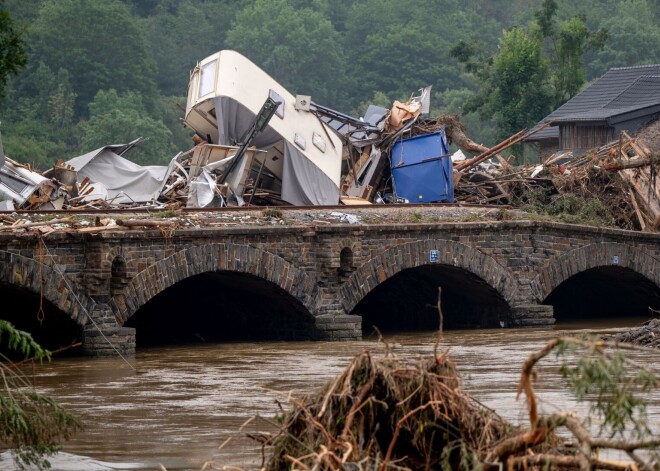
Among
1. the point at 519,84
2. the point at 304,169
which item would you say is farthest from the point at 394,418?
the point at 519,84

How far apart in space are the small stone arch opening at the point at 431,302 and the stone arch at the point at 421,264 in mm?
217

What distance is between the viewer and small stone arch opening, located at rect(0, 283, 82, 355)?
2434 cm

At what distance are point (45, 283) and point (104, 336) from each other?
1.32 meters

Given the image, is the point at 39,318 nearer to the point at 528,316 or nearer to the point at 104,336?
the point at 104,336

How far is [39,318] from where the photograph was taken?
24.1m

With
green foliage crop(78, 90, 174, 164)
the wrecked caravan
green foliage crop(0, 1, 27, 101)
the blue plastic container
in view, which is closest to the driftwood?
the wrecked caravan

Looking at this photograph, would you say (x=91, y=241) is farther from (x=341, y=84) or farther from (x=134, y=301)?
(x=341, y=84)

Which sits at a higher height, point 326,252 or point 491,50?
point 491,50

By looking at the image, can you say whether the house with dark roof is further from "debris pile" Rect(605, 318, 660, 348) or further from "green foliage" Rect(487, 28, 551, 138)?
"debris pile" Rect(605, 318, 660, 348)

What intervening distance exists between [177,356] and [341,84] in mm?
53362

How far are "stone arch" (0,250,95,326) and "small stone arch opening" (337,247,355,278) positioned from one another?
5.12 m

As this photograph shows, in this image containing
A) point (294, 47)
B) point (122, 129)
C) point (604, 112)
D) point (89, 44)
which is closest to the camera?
point (604, 112)

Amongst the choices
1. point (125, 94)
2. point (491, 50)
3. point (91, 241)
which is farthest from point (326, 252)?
point (491, 50)

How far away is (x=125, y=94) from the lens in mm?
67500
